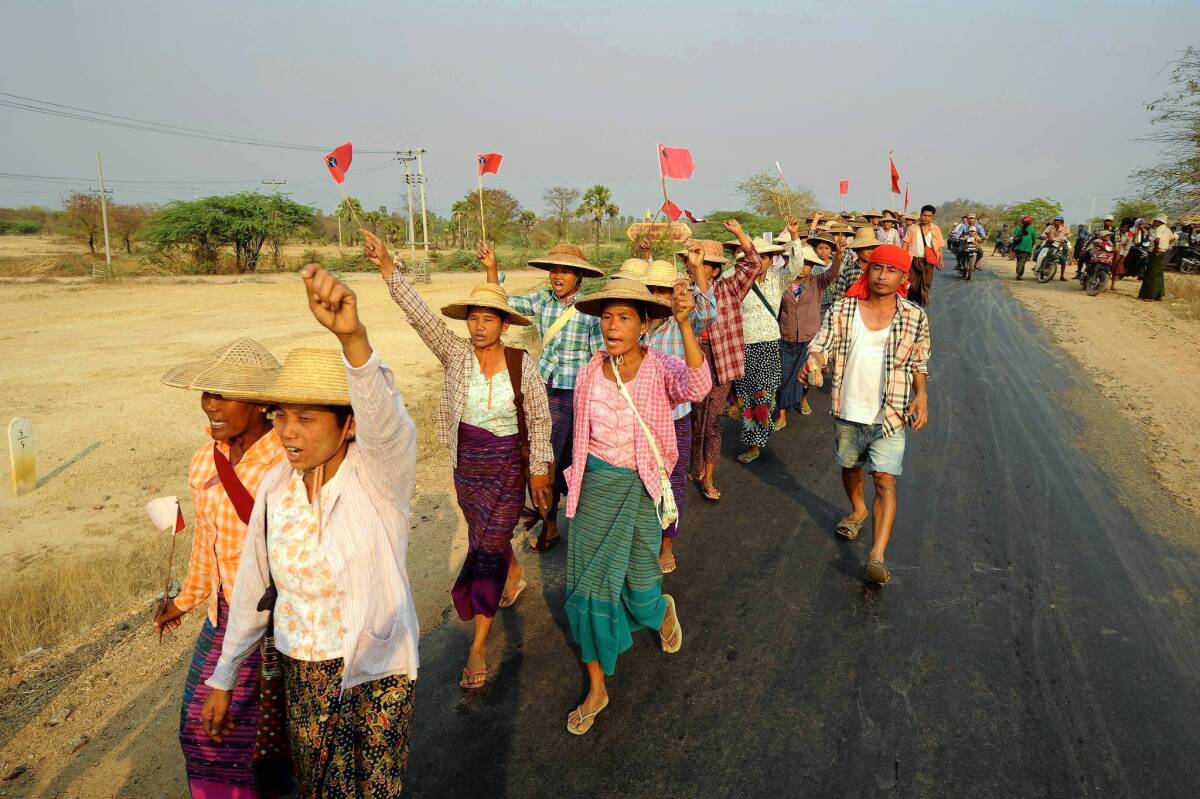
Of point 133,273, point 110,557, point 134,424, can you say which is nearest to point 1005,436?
point 110,557

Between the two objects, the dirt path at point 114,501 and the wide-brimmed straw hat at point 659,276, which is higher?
the wide-brimmed straw hat at point 659,276

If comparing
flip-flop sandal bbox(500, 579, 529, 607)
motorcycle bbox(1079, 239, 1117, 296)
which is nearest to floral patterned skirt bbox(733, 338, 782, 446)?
flip-flop sandal bbox(500, 579, 529, 607)

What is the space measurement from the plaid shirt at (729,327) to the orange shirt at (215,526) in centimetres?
348

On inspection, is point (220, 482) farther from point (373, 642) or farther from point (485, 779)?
point (485, 779)

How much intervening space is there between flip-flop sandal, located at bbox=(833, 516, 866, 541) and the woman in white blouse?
3.63m

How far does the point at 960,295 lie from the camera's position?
711 inches

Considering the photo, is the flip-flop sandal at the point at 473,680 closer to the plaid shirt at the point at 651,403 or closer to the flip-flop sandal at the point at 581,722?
the flip-flop sandal at the point at 581,722

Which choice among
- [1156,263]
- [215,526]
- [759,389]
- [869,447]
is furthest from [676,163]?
[1156,263]

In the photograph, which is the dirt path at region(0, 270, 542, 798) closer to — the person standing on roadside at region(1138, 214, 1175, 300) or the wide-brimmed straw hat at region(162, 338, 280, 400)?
the wide-brimmed straw hat at region(162, 338, 280, 400)

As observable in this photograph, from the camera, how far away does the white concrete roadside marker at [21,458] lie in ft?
20.1

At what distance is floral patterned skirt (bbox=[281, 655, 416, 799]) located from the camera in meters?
2.06

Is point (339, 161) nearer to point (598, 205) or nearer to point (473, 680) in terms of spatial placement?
point (473, 680)

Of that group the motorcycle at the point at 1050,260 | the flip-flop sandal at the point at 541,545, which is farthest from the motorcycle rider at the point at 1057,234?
the flip-flop sandal at the point at 541,545

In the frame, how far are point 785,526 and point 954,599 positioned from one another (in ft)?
4.36
